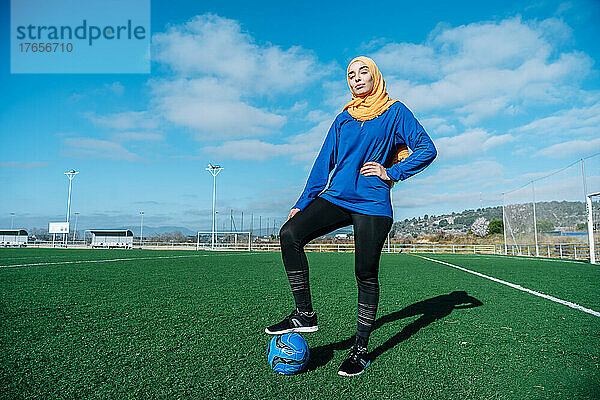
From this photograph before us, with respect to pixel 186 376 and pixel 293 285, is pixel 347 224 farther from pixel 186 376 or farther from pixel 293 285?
pixel 186 376

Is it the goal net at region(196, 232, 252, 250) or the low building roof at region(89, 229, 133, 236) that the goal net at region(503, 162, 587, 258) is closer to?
the goal net at region(196, 232, 252, 250)

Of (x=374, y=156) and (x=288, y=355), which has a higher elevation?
(x=374, y=156)

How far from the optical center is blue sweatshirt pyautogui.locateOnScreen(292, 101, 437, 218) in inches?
102

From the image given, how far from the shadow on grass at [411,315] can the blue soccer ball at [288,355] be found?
0.10 meters

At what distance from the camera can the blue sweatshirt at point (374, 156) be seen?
2580 mm

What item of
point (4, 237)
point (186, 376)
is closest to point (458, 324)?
point (186, 376)

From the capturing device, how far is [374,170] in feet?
8.44

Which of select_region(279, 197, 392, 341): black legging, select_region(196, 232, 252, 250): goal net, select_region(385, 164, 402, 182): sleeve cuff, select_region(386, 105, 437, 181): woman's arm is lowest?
select_region(196, 232, 252, 250): goal net

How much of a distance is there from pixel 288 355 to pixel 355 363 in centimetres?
38

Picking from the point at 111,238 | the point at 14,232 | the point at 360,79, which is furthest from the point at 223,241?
the point at 360,79

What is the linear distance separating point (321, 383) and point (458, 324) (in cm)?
194

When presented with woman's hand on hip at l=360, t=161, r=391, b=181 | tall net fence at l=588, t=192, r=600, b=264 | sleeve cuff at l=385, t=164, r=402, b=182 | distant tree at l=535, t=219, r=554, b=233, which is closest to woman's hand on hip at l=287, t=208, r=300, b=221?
woman's hand on hip at l=360, t=161, r=391, b=181

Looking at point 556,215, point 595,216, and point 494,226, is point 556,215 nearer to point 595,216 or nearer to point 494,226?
point 595,216

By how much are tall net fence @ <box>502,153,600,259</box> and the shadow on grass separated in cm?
1345
